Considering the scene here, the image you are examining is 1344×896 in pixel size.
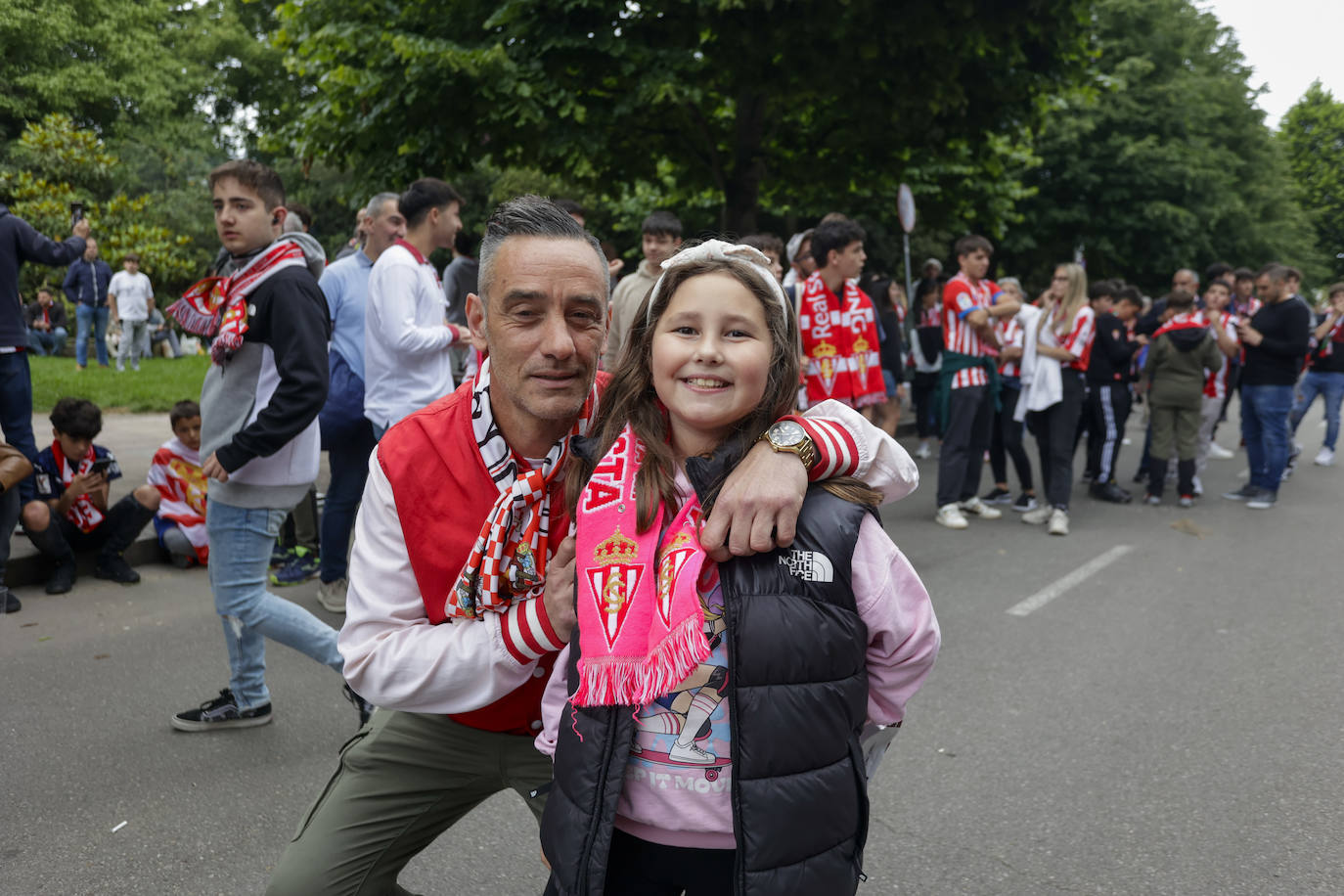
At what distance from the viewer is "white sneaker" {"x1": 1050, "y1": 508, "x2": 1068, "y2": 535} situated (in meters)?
7.63

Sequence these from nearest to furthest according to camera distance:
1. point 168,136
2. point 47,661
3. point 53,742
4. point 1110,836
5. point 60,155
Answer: point 1110,836
point 53,742
point 47,661
point 60,155
point 168,136

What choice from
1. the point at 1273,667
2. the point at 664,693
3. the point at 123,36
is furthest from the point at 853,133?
the point at 123,36

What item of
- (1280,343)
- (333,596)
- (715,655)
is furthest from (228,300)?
(1280,343)

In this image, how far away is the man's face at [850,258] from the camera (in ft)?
20.7

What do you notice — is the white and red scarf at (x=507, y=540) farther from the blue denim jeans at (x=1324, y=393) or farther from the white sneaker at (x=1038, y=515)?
the blue denim jeans at (x=1324, y=393)

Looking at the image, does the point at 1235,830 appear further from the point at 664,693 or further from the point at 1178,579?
the point at 1178,579

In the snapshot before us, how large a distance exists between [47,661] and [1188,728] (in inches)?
198

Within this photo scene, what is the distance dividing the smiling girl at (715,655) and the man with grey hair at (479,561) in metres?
0.12

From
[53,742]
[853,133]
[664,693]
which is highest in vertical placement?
[853,133]

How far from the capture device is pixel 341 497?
542cm

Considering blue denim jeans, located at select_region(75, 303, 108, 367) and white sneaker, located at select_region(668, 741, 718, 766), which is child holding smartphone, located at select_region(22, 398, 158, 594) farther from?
blue denim jeans, located at select_region(75, 303, 108, 367)

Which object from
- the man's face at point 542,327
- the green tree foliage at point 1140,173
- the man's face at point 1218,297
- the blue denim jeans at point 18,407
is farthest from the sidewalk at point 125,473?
the green tree foliage at point 1140,173

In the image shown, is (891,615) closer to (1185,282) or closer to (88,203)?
(1185,282)

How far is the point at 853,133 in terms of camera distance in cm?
1092
